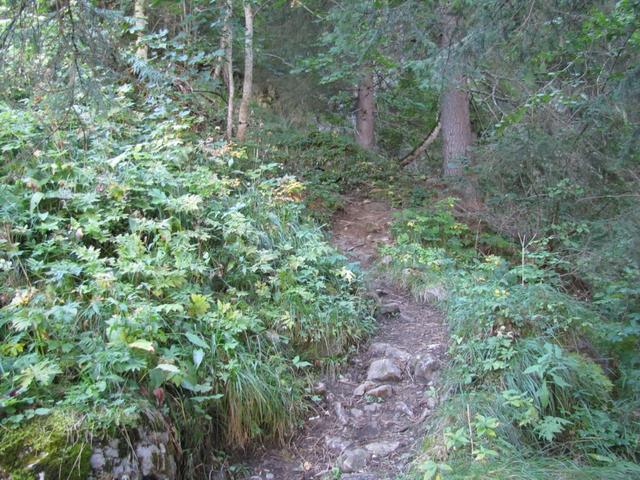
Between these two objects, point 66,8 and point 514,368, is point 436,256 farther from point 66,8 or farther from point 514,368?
point 66,8

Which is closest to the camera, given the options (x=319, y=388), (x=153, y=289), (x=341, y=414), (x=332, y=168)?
(x=153, y=289)

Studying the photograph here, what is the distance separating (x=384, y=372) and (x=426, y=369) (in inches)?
15.0

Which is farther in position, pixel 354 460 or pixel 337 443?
pixel 337 443

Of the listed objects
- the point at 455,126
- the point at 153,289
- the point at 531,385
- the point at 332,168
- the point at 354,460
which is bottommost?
the point at 354,460

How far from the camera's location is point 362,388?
14.3 feet

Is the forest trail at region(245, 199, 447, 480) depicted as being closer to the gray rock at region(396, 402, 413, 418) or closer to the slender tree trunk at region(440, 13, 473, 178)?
the gray rock at region(396, 402, 413, 418)

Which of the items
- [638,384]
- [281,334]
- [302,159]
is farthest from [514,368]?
[302,159]

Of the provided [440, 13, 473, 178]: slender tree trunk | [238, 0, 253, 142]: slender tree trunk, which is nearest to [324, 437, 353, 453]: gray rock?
[238, 0, 253, 142]: slender tree trunk

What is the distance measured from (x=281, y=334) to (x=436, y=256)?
128 inches

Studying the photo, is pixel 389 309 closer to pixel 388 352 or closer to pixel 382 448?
Result: pixel 388 352

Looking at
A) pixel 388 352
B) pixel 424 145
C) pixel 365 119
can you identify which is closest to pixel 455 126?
pixel 424 145

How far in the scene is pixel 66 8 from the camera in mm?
2736

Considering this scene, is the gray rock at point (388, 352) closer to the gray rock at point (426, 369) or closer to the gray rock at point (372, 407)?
the gray rock at point (426, 369)

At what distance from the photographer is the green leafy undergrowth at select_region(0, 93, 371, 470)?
3.20 metres
